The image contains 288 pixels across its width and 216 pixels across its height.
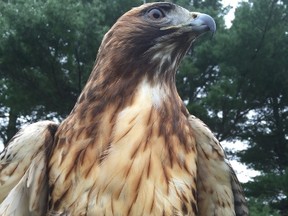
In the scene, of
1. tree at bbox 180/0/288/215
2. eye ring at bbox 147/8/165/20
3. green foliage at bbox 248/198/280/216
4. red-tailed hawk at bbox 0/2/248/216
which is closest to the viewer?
red-tailed hawk at bbox 0/2/248/216

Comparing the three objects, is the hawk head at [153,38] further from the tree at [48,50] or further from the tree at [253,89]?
the tree at [253,89]

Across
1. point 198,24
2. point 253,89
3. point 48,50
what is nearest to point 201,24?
point 198,24

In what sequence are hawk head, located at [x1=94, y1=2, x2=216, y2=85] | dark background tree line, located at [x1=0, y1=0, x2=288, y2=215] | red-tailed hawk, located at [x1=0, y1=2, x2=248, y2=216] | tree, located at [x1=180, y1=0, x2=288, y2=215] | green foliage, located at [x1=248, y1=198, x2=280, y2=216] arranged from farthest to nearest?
tree, located at [x1=180, y1=0, x2=288, y2=215], dark background tree line, located at [x1=0, y1=0, x2=288, y2=215], green foliage, located at [x1=248, y1=198, x2=280, y2=216], hawk head, located at [x1=94, y1=2, x2=216, y2=85], red-tailed hawk, located at [x1=0, y1=2, x2=248, y2=216]

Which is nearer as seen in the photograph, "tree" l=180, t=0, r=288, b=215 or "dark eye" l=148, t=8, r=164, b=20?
"dark eye" l=148, t=8, r=164, b=20

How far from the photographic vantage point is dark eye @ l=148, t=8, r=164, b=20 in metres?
2.97

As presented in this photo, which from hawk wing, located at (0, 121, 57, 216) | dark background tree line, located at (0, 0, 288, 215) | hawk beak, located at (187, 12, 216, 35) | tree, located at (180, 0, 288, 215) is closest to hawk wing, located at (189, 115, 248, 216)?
hawk beak, located at (187, 12, 216, 35)

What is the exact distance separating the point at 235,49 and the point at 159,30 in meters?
7.01

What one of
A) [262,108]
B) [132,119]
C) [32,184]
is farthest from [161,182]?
[262,108]

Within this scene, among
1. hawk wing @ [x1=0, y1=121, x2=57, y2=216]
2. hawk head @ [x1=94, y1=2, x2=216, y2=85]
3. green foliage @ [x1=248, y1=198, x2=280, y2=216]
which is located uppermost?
hawk head @ [x1=94, y1=2, x2=216, y2=85]

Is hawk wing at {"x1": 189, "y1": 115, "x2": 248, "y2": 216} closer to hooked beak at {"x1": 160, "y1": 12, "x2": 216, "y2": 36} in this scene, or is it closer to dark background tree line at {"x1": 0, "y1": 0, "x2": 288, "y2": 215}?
hooked beak at {"x1": 160, "y1": 12, "x2": 216, "y2": 36}

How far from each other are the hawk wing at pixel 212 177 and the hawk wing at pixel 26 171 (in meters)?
0.75

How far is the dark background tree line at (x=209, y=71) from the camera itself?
8930 millimetres

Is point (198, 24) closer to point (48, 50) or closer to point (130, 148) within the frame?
point (130, 148)

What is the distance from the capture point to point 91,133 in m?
2.61
